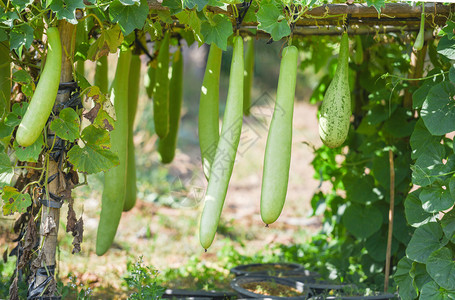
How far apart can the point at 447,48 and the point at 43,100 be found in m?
1.45

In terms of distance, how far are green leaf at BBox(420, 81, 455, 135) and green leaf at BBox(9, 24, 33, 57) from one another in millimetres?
1452

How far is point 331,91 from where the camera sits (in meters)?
2.01

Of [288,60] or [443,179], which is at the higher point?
[288,60]

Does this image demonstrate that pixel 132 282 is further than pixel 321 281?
No

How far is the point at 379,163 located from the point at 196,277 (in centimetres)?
160

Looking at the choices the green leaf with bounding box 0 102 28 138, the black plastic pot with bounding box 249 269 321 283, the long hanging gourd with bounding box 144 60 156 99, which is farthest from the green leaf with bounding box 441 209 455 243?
the long hanging gourd with bounding box 144 60 156 99

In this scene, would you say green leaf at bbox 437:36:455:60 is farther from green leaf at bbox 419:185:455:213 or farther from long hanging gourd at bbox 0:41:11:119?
long hanging gourd at bbox 0:41:11:119

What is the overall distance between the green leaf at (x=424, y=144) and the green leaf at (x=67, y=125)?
136 cm

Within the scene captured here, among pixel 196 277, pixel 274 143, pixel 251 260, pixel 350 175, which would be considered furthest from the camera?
pixel 251 260

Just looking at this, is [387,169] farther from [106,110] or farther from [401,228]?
[106,110]

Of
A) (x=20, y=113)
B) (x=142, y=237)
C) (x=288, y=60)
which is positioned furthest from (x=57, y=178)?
(x=142, y=237)

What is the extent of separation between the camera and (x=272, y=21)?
1.79 metres

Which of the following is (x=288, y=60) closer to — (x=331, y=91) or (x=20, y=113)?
(x=331, y=91)

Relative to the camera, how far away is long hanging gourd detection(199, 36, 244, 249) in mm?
1804
